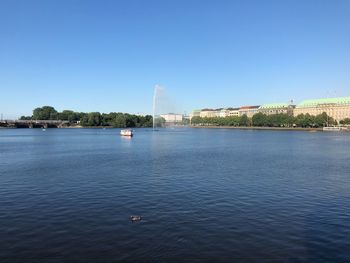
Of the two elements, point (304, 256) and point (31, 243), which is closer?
point (304, 256)

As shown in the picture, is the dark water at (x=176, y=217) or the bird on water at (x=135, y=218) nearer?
the dark water at (x=176, y=217)

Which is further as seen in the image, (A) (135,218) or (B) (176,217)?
(B) (176,217)

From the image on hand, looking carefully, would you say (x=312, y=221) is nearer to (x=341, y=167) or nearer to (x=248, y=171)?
(x=248, y=171)

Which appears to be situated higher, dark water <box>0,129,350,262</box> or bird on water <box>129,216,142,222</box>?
bird on water <box>129,216,142,222</box>

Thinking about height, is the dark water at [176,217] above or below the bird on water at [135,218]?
below

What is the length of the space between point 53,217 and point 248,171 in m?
23.4

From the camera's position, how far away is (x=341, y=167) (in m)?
41.8

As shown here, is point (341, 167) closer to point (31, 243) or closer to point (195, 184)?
point (195, 184)

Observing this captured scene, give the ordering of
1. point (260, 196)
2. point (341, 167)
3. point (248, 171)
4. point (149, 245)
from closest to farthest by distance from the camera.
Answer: point (149, 245) < point (260, 196) < point (248, 171) < point (341, 167)

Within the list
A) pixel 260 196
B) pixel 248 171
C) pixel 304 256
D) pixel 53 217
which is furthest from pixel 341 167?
pixel 53 217

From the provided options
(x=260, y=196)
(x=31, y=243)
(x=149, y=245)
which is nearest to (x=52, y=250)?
(x=31, y=243)

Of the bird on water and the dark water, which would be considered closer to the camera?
the dark water

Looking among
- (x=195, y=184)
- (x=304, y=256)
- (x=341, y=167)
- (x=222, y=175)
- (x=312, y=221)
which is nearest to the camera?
(x=304, y=256)

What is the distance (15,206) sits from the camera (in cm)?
2180
